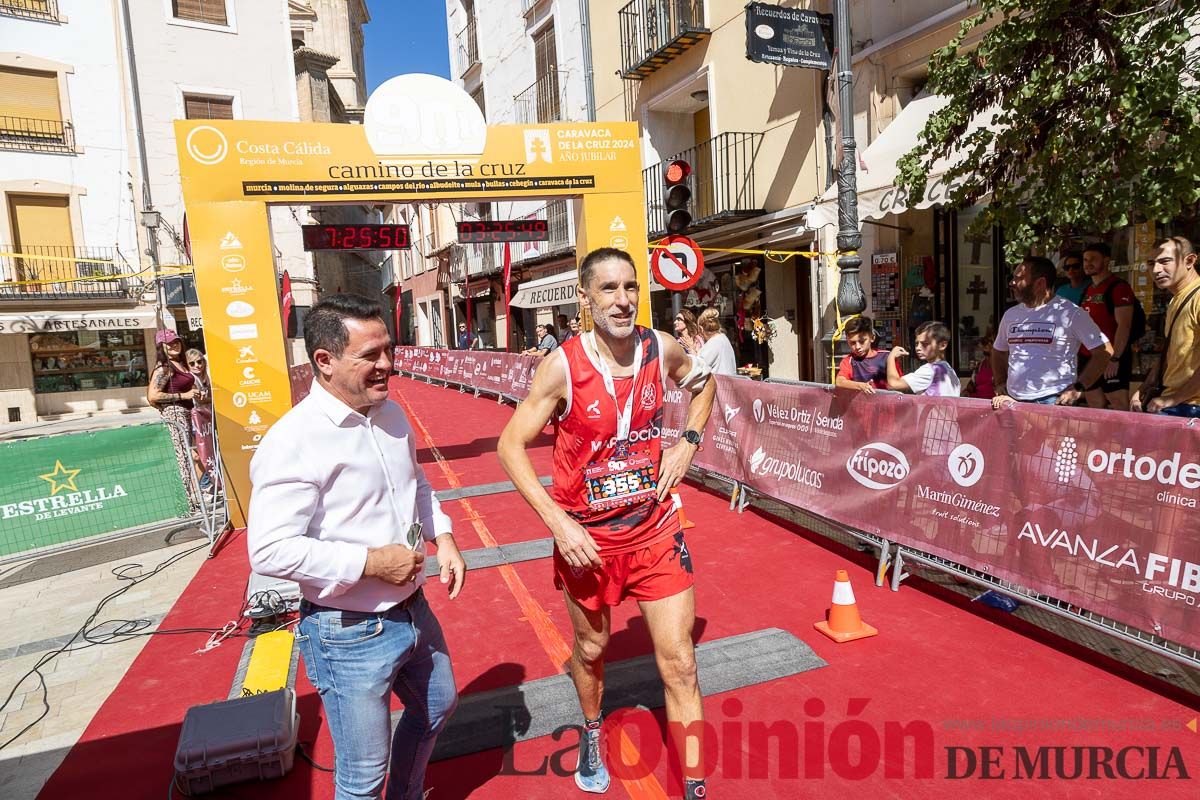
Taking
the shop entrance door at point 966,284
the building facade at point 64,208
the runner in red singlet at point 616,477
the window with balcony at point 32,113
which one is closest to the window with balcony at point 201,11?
the building facade at point 64,208

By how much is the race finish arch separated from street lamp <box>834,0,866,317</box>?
2.59 metres

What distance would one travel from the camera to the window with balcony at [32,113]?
70.3 feet

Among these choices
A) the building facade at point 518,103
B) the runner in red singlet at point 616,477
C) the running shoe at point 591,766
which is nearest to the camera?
the runner in red singlet at point 616,477

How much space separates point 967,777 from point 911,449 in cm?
248

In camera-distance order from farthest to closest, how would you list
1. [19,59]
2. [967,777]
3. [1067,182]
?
[19,59]
[1067,182]
[967,777]

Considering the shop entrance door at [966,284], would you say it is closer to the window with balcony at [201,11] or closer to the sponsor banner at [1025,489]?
the sponsor banner at [1025,489]

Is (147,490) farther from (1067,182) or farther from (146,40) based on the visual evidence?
(146,40)

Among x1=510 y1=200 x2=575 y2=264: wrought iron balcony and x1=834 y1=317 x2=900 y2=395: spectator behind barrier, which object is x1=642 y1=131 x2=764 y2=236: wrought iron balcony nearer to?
x1=510 y1=200 x2=575 y2=264: wrought iron balcony

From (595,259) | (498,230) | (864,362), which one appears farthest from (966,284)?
(595,259)

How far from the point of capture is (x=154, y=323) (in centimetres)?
2355

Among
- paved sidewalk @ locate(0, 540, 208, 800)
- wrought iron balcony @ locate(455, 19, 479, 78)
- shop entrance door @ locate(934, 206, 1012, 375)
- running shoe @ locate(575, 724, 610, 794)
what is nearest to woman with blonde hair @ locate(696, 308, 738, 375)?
shop entrance door @ locate(934, 206, 1012, 375)

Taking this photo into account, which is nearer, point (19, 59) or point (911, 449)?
point (911, 449)

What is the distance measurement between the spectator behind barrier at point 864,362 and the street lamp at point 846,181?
319cm

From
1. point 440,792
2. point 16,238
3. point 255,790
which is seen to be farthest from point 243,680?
point 16,238
